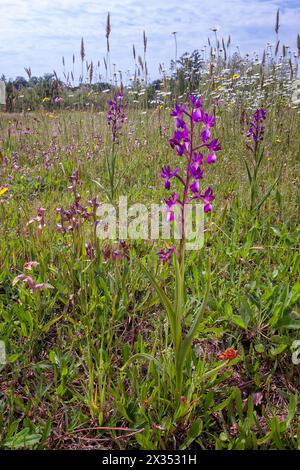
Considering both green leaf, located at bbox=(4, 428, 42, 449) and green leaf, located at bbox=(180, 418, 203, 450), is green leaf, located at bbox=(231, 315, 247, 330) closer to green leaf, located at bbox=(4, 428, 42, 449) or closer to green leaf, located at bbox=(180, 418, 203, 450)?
green leaf, located at bbox=(180, 418, 203, 450)

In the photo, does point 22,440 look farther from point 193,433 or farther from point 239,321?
point 239,321

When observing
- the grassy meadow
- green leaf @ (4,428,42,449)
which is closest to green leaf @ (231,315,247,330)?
the grassy meadow

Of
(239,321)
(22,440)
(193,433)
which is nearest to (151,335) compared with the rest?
(239,321)

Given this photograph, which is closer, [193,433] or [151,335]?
[193,433]

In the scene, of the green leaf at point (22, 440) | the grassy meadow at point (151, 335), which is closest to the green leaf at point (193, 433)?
the grassy meadow at point (151, 335)

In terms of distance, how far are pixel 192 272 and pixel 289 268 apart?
533 millimetres

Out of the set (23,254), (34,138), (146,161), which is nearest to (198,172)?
(23,254)

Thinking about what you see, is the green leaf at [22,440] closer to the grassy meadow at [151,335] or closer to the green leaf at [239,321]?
the grassy meadow at [151,335]

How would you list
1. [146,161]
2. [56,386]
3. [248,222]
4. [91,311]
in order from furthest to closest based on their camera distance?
[146,161], [248,222], [91,311], [56,386]

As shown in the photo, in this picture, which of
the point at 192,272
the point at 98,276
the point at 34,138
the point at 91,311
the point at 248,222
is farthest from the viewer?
the point at 34,138

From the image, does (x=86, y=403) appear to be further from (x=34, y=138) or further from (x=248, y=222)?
(x=34, y=138)

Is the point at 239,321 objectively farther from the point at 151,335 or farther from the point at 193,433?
the point at 193,433

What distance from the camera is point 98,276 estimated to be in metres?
2.06

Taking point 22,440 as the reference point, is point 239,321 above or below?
above
